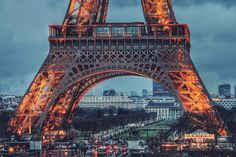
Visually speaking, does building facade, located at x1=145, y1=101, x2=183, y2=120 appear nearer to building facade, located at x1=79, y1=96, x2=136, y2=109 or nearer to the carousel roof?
building facade, located at x1=79, y1=96, x2=136, y2=109

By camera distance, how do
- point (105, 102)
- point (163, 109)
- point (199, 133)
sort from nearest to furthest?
1. point (199, 133)
2. point (163, 109)
3. point (105, 102)

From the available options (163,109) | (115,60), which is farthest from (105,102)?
(115,60)

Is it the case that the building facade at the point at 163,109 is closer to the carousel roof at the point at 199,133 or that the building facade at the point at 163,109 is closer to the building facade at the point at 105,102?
the building facade at the point at 105,102

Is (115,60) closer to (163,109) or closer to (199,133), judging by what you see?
(199,133)

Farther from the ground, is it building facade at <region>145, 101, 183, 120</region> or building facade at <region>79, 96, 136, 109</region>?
building facade at <region>79, 96, 136, 109</region>

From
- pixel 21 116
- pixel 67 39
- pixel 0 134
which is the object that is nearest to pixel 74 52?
pixel 67 39

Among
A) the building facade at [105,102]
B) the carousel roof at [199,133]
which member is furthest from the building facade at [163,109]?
the carousel roof at [199,133]

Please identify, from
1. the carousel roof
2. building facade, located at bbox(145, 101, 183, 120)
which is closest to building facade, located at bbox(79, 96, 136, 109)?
building facade, located at bbox(145, 101, 183, 120)

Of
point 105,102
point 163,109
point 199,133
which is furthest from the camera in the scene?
point 105,102
